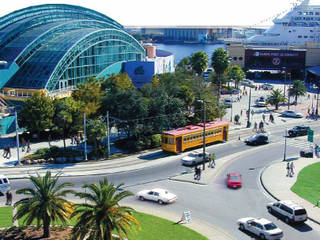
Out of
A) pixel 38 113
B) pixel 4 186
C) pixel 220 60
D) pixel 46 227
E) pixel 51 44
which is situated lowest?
pixel 4 186

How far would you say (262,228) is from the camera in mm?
29250

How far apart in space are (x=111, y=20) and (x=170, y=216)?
284ft

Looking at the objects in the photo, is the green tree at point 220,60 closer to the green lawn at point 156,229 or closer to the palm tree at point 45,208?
the green lawn at point 156,229

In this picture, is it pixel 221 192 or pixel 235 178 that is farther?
pixel 235 178

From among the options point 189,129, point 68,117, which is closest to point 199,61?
point 189,129

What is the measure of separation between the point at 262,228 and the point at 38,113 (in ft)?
113

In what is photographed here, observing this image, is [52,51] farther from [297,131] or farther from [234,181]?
[234,181]

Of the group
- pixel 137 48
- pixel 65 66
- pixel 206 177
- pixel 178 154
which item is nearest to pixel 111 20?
pixel 137 48

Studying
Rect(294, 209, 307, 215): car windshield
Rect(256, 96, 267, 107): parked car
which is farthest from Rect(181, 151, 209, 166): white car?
Rect(256, 96, 267, 107): parked car

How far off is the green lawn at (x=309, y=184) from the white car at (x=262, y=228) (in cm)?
860

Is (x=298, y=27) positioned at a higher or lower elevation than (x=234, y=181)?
higher

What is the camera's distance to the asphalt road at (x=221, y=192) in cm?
3194

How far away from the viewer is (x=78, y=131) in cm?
5662

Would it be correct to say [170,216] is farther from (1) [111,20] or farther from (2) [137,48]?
(1) [111,20]
